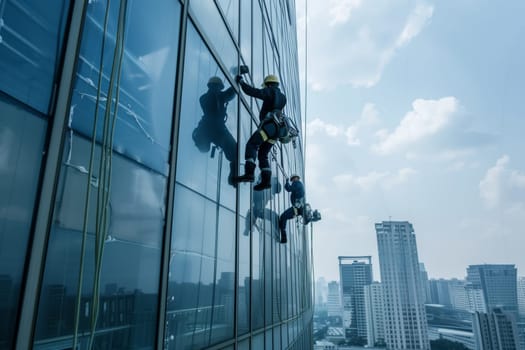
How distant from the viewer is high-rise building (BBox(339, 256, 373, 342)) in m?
97.1

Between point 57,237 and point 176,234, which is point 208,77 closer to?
point 176,234

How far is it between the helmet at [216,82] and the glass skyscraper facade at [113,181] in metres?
0.08

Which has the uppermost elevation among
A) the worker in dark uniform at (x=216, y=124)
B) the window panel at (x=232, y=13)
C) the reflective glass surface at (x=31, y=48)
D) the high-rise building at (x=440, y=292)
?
the window panel at (x=232, y=13)

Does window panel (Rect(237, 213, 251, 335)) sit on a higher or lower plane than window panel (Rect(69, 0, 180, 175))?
lower

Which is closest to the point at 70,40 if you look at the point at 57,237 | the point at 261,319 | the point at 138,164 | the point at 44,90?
the point at 44,90

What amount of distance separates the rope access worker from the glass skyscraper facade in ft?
2.30

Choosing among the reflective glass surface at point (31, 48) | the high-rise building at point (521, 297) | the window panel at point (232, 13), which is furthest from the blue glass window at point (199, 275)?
the high-rise building at point (521, 297)

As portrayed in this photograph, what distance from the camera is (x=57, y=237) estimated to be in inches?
79.2

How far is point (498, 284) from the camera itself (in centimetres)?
9881

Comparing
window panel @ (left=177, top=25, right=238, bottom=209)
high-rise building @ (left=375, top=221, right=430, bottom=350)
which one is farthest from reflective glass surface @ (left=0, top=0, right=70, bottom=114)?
high-rise building @ (left=375, top=221, right=430, bottom=350)

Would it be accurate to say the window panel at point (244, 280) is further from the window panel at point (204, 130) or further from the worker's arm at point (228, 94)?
the worker's arm at point (228, 94)

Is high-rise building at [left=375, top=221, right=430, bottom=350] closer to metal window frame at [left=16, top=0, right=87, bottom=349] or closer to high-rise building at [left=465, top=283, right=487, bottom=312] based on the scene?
high-rise building at [left=465, top=283, right=487, bottom=312]

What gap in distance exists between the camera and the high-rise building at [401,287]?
76.8 metres

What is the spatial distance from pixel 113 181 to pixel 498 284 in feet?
415
